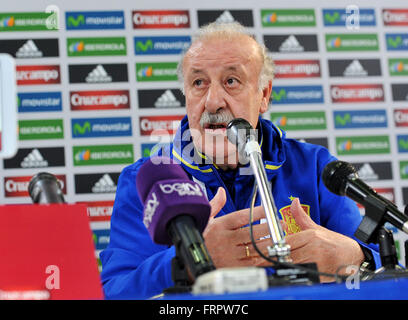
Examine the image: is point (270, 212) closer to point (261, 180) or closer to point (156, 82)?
point (261, 180)

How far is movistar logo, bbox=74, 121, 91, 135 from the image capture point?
418cm

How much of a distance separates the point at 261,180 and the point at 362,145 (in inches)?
138

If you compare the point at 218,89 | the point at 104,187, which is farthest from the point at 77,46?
the point at 218,89

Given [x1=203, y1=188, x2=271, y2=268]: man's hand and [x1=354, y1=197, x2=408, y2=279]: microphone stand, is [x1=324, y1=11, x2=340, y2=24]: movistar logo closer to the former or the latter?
[x1=203, y1=188, x2=271, y2=268]: man's hand

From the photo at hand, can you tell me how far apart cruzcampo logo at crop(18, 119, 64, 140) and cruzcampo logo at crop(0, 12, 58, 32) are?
2.33 feet

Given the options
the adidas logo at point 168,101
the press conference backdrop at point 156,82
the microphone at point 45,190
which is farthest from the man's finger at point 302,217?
the adidas logo at point 168,101

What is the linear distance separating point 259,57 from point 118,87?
2.26 meters

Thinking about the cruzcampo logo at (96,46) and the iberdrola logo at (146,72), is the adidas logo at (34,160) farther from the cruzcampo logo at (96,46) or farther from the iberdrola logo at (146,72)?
the iberdrola logo at (146,72)

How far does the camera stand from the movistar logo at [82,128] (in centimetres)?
418

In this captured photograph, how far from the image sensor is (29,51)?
424 cm

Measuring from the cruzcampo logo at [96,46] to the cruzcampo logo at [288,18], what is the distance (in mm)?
1133

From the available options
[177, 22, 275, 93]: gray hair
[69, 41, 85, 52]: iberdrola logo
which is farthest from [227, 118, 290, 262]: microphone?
[69, 41, 85, 52]: iberdrola logo

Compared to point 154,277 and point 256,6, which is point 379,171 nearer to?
point 256,6
